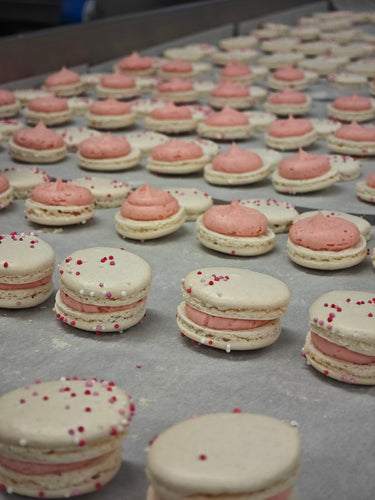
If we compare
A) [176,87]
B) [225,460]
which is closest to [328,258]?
[225,460]

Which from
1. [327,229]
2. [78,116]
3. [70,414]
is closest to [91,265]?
[70,414]

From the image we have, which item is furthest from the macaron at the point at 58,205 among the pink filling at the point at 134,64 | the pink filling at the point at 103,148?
the pink filling at the point at 134,64

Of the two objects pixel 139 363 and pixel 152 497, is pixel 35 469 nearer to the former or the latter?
pixel 152 497

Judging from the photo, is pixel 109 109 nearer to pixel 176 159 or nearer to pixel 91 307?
pixel 176 159

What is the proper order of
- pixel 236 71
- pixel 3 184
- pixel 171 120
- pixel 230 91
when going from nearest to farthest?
pixel 3 184
pixel 171 120
pixel 230 91
pixel 236 71

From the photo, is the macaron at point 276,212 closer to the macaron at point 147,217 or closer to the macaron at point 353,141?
the macaron at point 147,217

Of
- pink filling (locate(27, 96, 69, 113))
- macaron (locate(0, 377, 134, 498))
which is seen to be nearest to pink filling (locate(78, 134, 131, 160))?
pink filling (locate(27, 96, 69, 113))
